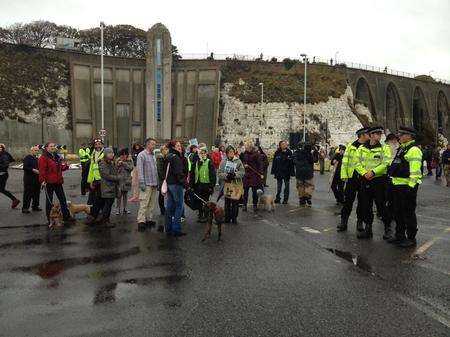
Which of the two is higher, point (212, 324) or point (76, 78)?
point (76, 78)

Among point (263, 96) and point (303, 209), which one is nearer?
point (303, 209)

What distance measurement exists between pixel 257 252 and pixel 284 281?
1705 mm

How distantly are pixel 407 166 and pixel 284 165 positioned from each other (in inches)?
243

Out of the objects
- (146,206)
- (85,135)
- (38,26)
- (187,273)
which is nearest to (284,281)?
(187,273)

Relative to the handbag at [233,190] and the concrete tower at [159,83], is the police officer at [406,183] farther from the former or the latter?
the concrete tower at [159,83]

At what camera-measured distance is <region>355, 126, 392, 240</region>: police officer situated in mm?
8836

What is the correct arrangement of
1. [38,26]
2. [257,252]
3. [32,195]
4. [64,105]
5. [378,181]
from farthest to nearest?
[38,26]
[64,105]
[32,195]
[378,181]
[257,252]

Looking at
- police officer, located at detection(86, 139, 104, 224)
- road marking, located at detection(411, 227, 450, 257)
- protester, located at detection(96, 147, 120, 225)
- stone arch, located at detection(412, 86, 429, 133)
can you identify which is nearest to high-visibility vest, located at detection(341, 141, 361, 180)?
road marking, located at detection(411, 227, 450, 257)

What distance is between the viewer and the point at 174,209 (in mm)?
9328

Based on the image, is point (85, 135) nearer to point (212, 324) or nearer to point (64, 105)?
point (64, 105)

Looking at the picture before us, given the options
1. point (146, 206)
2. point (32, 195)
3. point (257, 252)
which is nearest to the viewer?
point (257, 252)

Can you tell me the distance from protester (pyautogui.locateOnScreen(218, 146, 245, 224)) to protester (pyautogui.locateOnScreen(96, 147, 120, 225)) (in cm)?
248

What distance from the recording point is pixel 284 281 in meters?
6.04

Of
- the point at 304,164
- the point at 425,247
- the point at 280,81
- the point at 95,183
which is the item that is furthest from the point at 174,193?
the point at 280,81
